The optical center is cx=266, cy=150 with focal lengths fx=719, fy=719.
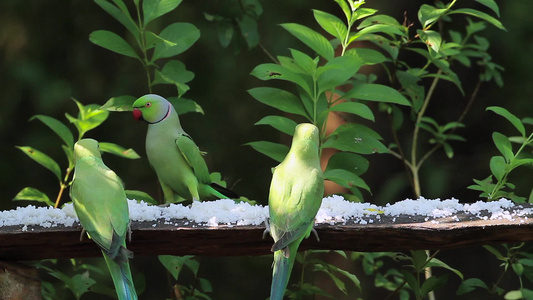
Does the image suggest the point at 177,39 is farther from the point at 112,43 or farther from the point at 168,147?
the point at 168,147

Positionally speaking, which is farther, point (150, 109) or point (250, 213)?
point (150, 109)

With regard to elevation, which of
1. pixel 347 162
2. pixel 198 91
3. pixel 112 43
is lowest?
pixel 198 91

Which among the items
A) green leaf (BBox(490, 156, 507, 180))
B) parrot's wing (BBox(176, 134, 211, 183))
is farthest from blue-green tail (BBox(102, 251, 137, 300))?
green leaf (BBox(490, 156, 507, 180))

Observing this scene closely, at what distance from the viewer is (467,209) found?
4.56ft

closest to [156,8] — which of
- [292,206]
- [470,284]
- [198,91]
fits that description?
[292,206]

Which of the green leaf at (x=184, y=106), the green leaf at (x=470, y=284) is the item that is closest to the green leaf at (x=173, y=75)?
the green leaf at (x=184, y=106)

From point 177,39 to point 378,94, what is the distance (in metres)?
0.54

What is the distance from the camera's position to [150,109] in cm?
154

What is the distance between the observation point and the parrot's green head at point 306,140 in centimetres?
129

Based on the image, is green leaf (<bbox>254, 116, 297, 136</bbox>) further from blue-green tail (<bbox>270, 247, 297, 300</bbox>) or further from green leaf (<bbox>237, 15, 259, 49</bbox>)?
green leaf (<bbox>237, 15, 259, 49</bbox>)

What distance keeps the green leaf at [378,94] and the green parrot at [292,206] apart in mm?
440

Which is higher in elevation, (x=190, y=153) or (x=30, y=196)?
(x=190, y=153)

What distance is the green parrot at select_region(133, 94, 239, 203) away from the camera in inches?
60.7

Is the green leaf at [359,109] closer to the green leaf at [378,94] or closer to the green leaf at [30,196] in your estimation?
the green leaf at [378,94]
